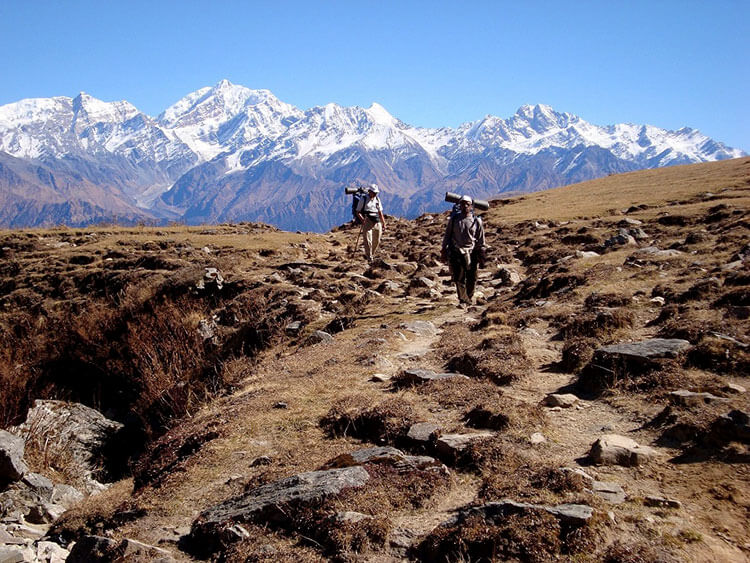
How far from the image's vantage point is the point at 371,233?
22.2 m

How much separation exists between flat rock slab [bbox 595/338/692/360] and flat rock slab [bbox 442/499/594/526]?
13.6 feet

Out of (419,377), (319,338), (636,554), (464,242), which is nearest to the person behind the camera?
(636,554)

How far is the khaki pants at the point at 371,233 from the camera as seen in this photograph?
21.4 meters

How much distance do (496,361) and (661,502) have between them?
4.84 metres

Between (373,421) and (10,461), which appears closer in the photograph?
(373,421)

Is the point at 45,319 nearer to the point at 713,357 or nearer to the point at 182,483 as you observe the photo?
the point at 182,483

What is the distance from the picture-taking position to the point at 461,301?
16125 mm

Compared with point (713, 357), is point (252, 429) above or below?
below

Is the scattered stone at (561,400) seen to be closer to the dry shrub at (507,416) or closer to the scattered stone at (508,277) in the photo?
the dry shrub at (507,416)

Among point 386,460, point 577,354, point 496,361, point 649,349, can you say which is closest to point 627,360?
point 649,349

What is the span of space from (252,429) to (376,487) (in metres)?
3.02

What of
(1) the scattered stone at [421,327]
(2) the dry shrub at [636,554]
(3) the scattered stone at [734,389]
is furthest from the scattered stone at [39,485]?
(3) the scattered stone at [734,389]

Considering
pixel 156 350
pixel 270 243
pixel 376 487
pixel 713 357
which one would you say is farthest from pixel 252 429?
pixel 270 243

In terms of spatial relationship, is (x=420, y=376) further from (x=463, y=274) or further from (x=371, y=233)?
(x=371, y=233)
